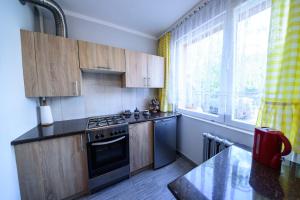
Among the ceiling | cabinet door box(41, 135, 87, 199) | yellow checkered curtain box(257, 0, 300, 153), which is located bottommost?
cabinet door box(41, 135, 87, 199)

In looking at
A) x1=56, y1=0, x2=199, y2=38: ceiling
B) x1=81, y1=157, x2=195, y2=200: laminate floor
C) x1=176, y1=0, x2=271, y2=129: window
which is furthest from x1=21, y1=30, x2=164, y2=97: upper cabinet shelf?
x1=81, y1=157, x2=195, y2=200: laminate floor

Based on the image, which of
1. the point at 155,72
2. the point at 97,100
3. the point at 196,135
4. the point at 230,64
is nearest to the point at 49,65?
the point at 97,100

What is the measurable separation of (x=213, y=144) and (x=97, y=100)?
198cm

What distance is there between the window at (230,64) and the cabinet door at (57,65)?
1.77m

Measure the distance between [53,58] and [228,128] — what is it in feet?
7.87

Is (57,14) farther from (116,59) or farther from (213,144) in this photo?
(213,144)

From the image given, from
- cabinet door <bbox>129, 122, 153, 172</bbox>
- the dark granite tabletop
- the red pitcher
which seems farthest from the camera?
cabinet door <bbox>129, 122, 153, 172</bbox>

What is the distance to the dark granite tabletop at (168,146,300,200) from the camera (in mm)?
565

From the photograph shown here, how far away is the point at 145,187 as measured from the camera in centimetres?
167

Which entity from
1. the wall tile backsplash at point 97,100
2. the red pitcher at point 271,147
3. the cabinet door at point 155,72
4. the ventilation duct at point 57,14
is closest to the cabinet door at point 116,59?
the wall tile backsplash at point 97,100

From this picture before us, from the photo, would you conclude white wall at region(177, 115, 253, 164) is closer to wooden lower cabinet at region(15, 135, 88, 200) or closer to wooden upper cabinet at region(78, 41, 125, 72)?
wooden upper cabinet at region(78, 41, 125, 72)

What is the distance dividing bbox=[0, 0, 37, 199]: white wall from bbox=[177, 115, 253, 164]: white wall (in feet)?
7.29

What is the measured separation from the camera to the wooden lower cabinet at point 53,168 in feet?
3.93

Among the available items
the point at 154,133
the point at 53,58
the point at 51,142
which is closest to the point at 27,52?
the point at 53,58
